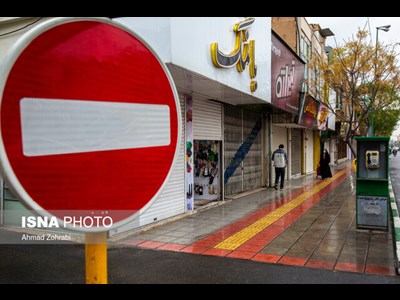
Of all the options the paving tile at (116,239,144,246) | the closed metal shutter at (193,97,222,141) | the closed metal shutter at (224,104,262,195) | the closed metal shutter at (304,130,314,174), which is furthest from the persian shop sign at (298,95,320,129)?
the paving tile at (116,239,144,246)

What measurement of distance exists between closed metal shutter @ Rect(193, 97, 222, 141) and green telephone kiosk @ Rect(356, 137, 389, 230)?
12.9 feet

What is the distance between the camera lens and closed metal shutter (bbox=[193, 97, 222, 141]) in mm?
9211

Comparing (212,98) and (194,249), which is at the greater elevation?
(212,98)

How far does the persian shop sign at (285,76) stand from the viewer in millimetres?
11281

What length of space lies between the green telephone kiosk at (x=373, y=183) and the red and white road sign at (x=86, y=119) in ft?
22.1

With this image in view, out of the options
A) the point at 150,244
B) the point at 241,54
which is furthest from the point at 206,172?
the point at 150,244

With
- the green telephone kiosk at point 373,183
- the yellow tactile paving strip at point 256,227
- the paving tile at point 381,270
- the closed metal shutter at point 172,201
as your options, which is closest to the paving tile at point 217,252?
the yellow tactile paving strip at point 256,227

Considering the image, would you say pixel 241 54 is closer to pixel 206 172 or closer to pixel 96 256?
pixel 206 172

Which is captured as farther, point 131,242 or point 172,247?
point 131,242

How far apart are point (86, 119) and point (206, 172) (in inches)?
385

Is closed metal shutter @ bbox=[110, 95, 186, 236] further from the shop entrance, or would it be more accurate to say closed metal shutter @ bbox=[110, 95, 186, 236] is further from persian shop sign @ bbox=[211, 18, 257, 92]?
the shop entrance

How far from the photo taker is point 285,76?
1256cm

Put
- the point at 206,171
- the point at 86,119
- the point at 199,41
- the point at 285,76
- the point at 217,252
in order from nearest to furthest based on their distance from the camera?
the point at 86,119 → the point at 217,252 → the point at 199,41 → the point at 206,171 → the point at 285,76
